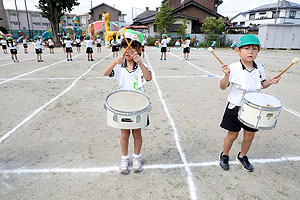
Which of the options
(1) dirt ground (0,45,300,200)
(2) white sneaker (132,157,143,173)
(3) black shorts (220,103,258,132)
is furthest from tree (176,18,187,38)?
(2) white sneaker (132,157,143,173)

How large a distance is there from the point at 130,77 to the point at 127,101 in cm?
35

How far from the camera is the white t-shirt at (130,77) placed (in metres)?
2.48

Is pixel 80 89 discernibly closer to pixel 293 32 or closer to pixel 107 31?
pixel 107 31

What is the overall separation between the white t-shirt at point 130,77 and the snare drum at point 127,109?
14 cm

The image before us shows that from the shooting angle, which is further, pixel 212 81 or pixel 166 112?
pixel 212 81

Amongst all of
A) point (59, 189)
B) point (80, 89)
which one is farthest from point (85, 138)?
point (80, 89)

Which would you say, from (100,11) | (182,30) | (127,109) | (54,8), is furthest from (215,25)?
(100,11)

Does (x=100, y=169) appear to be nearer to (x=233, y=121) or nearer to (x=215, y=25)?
(x=233, y=121)

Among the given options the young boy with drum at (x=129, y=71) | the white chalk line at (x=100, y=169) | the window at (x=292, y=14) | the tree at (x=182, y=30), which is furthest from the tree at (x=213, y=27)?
the young boy with drum at (x=129, y=71)

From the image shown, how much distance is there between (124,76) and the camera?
2.49 m

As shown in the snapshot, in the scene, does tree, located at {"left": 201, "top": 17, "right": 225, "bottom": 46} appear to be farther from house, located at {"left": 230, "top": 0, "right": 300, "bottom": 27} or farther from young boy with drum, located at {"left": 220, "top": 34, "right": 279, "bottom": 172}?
young boy with drum, located at {"left": 220, "top": 34, "right": 279, "bottom": 172}

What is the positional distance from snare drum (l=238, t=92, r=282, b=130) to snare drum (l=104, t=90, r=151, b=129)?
111cm

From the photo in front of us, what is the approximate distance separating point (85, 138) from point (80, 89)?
343 cm

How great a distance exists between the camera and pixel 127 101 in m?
2.30
